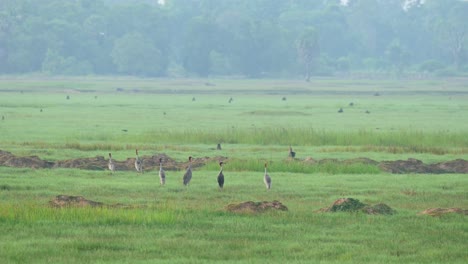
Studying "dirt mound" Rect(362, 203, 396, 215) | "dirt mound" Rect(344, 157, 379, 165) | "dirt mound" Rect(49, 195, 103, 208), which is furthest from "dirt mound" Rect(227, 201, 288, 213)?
"dirt mound" Rect(344, 157, 379, 165)

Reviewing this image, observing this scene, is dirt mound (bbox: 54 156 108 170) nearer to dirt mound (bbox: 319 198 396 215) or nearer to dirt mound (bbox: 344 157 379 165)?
dirt mound (bbox: 344 157 379 165)

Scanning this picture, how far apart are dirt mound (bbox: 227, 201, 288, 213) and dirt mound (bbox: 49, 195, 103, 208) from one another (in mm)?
2724

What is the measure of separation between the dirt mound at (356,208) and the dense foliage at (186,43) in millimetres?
114139

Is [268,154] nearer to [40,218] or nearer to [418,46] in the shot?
[40,218]

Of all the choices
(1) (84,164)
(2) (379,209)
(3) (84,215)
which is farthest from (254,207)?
(1) (84,164)

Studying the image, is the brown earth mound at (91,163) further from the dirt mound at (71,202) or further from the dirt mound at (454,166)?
the dirt mound at (71,202)

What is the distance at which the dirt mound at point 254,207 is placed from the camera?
830 inches

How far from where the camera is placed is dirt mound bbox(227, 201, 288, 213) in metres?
21.1

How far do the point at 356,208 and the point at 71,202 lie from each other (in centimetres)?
561

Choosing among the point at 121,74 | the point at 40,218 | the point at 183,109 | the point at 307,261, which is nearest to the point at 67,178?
the point at 40,218

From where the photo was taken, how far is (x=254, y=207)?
2123 centimetres

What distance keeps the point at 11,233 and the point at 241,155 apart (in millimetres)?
17246

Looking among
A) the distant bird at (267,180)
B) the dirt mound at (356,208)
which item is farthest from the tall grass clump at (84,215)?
the distant bird at (267,180)

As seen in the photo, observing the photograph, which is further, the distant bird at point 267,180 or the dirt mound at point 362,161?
the dirt mound at point 362,161
